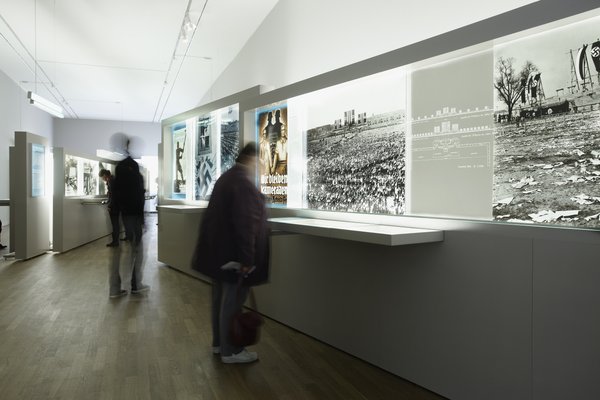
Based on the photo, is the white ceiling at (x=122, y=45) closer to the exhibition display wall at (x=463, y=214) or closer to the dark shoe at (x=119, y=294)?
the dark shoe at (x=119, y=294)

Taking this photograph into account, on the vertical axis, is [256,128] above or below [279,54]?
below

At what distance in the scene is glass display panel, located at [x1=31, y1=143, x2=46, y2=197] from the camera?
8293 mm

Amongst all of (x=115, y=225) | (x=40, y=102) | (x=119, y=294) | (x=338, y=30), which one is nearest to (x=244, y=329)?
(x=119, y=294)

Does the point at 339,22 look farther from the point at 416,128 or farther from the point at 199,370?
the point at 199,370

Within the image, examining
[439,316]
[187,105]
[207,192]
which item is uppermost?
[187,105]

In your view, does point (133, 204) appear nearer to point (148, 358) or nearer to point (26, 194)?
point (148, 358)

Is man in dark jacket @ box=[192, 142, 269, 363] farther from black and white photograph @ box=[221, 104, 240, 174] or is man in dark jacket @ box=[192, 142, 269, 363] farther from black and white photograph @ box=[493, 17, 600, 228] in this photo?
black and white photograph @ box=[221, 104, 240, 174]

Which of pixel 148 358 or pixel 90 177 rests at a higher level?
pixel 90 177

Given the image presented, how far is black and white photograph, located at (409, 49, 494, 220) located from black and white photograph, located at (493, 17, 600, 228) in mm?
77

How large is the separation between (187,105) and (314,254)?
13.3 metres

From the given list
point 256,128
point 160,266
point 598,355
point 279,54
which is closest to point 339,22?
point 256,128

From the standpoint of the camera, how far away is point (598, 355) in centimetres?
229

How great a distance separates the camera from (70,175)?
9.66m

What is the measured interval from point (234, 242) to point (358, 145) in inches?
50.3
